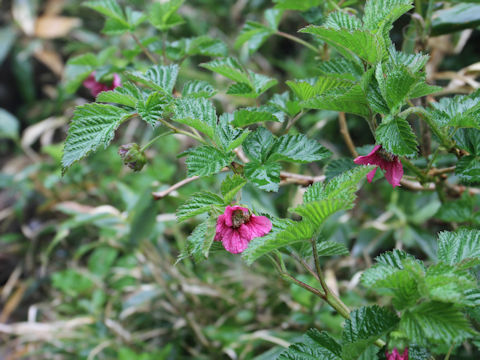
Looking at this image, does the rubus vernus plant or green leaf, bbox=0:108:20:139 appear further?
green leaf, bbox=0:108:20:139

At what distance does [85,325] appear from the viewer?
4.21ft

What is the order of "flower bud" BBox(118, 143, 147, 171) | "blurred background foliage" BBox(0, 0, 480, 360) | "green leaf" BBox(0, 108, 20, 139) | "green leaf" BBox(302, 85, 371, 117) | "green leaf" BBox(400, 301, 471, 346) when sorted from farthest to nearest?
"green leaf" BBox(0, 108, 20, 139), "blurred background foliage" BBox(0, 0, 480, 360), "flower bud" BBox(118, 143, 147, 171), "green leaf" BBox(302, 85, 371, 117), "green leaf" BBox(400, 301, 471, 346)

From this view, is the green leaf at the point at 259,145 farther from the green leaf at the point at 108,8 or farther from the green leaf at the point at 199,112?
the green leaf at the point at 108,8

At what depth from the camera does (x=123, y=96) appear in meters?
0.54

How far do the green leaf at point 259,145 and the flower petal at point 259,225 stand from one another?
0.09m

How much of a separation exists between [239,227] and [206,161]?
0.09 meters

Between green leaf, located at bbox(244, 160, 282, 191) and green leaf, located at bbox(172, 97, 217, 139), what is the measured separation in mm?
63

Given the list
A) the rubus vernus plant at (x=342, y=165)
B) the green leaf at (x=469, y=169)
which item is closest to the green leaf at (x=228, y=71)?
the rubus vernus plant at (x=342, y=165)

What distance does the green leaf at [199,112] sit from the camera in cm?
52

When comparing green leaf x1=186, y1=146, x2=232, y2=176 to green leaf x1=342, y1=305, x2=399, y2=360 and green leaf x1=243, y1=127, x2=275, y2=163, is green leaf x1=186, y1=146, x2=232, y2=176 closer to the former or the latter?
green leaf x1=243, y1=127, x2=275, y2=163

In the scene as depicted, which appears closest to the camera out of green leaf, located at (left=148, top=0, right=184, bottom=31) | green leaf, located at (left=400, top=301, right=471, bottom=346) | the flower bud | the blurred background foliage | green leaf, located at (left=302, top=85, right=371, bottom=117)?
green leaf, located at (left=400, top=301, right=471, bottom=346)

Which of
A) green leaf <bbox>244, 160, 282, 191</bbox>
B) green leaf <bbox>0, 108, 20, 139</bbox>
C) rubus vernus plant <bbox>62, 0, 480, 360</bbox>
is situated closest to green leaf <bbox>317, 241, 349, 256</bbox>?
rubus vernus plant <bbox>62, 0, 480, 360</bbox>

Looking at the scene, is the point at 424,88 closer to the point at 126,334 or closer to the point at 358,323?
the point at 358,323

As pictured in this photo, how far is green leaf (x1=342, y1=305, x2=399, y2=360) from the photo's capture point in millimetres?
453
